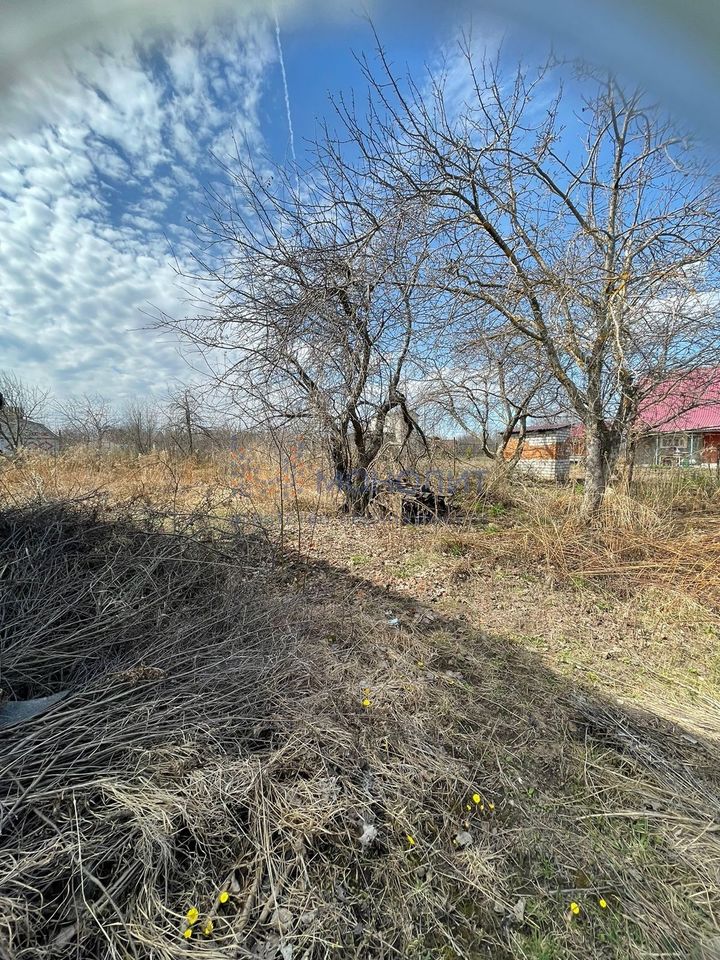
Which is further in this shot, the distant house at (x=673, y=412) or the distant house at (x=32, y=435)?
the distant house at (x=32, y=435)

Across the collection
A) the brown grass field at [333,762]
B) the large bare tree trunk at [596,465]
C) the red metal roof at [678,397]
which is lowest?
the brown grass field at [333,762]

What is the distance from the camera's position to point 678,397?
655 centimetres

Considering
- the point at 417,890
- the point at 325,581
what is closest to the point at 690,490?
the point at 325,581

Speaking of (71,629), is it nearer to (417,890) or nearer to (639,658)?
(417,890)

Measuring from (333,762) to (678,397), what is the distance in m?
7.73

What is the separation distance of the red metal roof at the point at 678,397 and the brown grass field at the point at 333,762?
364 cm

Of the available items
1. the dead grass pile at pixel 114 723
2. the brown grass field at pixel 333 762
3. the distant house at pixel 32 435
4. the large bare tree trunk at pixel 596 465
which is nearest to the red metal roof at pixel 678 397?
the large bare tree trunk at pixel 596 465

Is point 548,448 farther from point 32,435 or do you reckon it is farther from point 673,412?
Answer: point 32,435

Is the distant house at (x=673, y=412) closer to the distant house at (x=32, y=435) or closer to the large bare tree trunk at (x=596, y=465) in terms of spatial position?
the large bare tree trunk at (x=596, y=465)

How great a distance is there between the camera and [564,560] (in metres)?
4.62

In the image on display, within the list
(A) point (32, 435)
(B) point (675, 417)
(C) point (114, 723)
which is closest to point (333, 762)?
(C) point (114, 723)

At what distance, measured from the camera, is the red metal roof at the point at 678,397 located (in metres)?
6.09

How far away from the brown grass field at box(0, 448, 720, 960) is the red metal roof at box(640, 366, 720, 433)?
11.9ft

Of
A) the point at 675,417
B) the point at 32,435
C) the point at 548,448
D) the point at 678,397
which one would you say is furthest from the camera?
the point at 548,448
